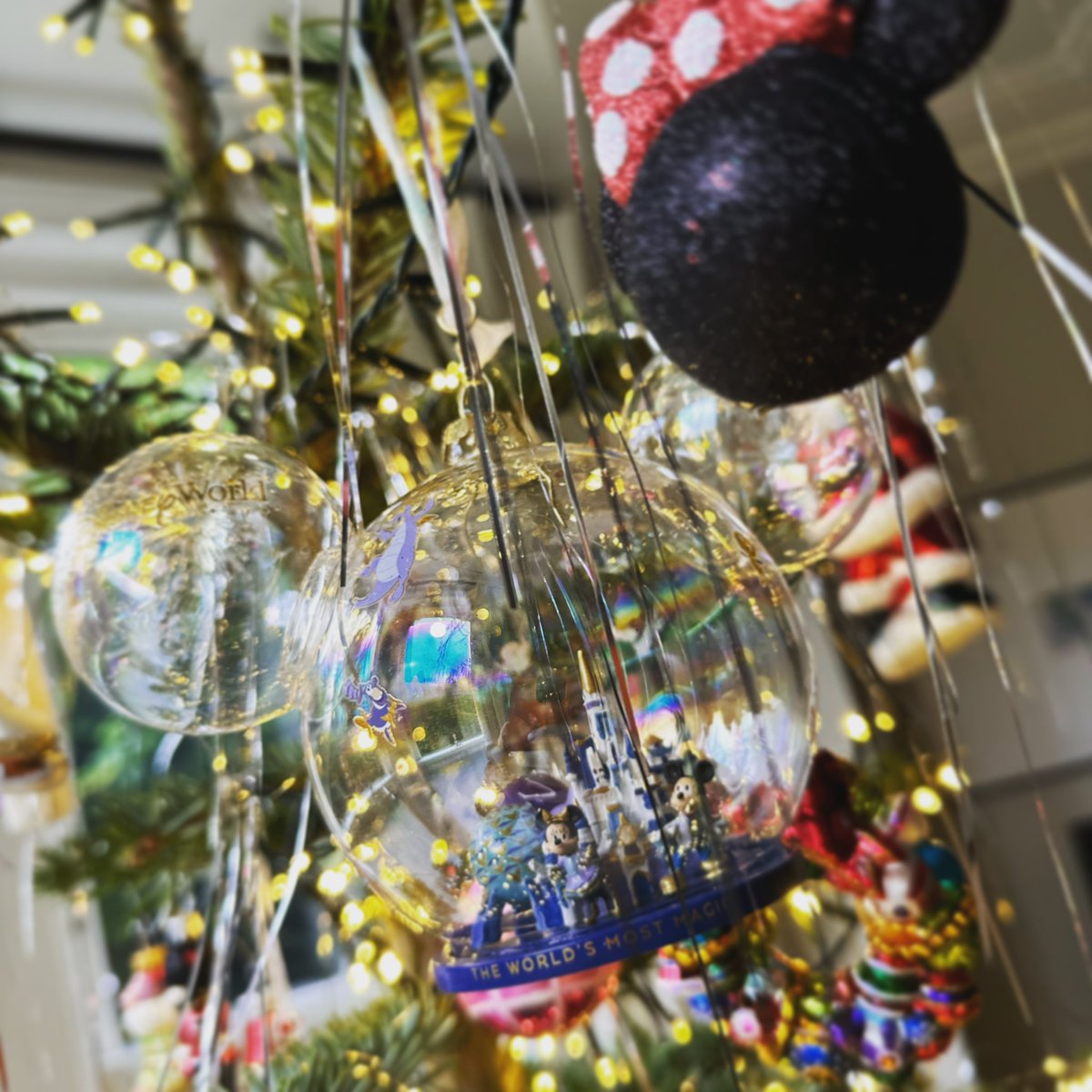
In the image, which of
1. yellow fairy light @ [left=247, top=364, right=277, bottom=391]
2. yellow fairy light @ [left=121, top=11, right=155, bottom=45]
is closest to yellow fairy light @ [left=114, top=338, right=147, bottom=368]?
yellow fairy light @ [left=247, top=364, right=277, bottom=391]

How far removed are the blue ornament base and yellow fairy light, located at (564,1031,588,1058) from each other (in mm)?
559

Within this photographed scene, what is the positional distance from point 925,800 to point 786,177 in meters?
0.54

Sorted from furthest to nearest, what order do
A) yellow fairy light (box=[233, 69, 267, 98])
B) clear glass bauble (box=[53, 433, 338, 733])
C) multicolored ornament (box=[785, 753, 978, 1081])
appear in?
1. yellow fairy light (box=[233, 69, 267, 98])
2. multicolored ornament (box=[785, 753, 978, 1081])
3. clear glass bauble (box=[53, 433, 338, 733])

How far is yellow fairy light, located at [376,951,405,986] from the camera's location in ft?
2.31

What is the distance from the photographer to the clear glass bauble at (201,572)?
0.49m

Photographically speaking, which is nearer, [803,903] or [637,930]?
[637,930]

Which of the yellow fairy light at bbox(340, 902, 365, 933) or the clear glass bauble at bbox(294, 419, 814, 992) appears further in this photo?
the yellow fairy light at bbox(340, 902, 365, 933)

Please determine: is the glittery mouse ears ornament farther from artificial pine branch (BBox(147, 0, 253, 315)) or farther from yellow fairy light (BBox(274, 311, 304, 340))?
artificial pine branch (BBox(147, 0, 253, 315))

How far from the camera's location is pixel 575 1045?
87 cm

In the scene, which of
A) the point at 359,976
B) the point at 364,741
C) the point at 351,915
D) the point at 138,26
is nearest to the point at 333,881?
the point at 351,915

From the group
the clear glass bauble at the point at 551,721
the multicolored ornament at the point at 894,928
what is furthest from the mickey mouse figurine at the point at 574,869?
the multicolored ornament at the point at 894,928

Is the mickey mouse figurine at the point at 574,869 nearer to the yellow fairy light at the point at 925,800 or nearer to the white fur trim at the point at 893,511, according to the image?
the yellow fairy light at the point at 925,800

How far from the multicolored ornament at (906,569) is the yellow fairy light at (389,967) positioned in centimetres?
41

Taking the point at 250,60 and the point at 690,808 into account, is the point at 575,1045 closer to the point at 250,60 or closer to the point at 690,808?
the point at 690,808
